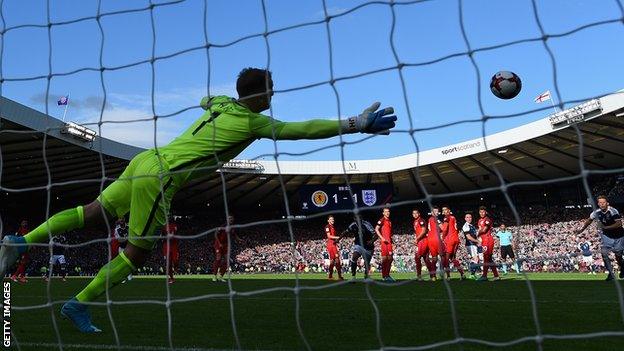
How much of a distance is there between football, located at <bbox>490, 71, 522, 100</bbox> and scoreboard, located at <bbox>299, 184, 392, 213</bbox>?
49.4 ft

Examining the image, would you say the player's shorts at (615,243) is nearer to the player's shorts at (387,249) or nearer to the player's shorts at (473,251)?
the player's shorts at (387,249)

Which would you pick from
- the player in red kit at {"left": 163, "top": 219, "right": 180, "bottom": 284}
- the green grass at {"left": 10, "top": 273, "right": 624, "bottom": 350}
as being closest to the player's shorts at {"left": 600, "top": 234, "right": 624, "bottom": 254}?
the green grass at {"left": 10, "top": 273, "right": 624, "bottom": 350}

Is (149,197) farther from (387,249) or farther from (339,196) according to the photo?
(339,196)

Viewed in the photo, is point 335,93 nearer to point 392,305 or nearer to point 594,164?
point 392,305

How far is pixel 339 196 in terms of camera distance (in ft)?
77.2

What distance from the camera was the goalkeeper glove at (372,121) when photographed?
3.24 metres

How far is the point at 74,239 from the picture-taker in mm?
34625

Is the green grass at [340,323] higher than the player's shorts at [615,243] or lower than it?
lower

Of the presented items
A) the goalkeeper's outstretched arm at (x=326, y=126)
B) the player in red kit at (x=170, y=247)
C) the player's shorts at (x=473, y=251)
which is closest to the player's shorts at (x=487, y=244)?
the player's shorts at (x=473, y=251)

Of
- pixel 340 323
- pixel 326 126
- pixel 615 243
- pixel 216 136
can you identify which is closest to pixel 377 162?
pixel 615 243

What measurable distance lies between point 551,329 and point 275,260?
32.5 metres

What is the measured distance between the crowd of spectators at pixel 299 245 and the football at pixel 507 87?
21.8 meters

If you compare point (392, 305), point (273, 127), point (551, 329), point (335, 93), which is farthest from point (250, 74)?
point (392, 305)

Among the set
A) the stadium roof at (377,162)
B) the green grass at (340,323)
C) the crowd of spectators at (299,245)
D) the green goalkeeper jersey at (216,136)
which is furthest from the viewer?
the crowd of spectators at (299,245)
